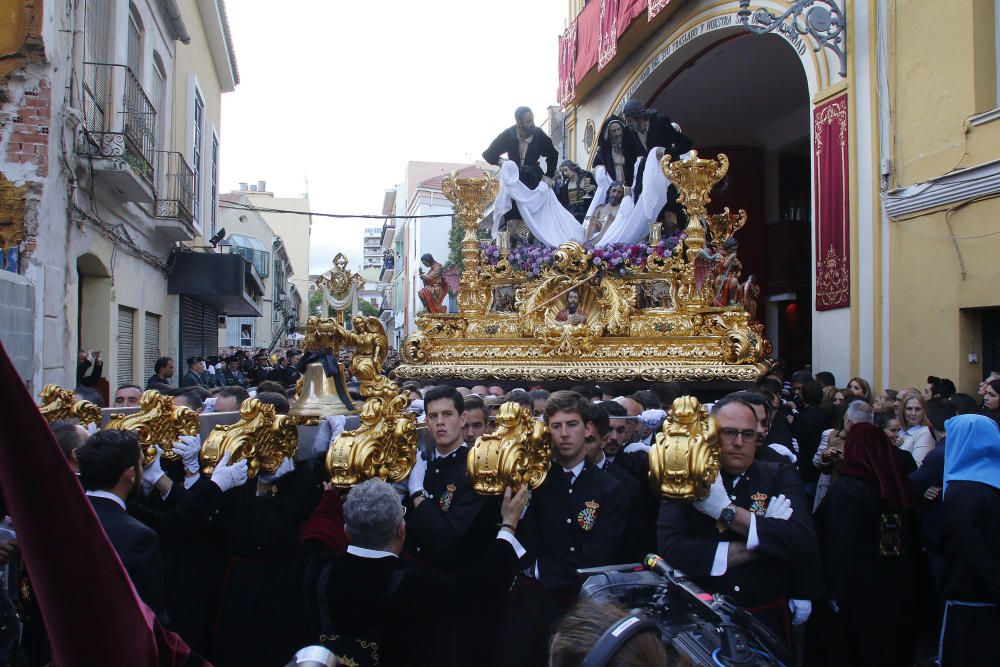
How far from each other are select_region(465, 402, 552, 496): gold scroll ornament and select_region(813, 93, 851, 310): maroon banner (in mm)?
8055

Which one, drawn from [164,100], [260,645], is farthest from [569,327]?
[164,100]

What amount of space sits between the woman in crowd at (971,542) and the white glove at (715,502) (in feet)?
4.63

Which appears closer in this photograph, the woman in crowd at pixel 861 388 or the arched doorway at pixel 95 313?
the woman in crowd at pixel 861 388

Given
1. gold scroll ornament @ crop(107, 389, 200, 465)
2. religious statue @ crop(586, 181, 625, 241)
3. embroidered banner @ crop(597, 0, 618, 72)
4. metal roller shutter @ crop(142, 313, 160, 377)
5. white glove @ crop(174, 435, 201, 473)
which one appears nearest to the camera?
gold scroll ornament @ crop(107, 389, 200, 465)

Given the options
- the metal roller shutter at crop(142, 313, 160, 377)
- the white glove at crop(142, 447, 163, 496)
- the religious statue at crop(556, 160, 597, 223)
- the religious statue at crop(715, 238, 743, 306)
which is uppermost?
the religious statue at crop(556, 160, 597, 223)

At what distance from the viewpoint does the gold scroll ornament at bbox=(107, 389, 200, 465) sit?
13.0ft

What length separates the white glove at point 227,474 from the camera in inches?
144

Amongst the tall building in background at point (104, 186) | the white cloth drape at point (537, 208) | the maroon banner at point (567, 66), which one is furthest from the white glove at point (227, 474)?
the maroon banner at point (567, 66)

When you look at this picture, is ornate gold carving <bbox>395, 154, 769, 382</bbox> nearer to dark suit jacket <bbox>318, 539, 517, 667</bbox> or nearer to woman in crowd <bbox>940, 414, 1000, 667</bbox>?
woman in crowd <bbox>940, 414, 1000, 667</bbox>

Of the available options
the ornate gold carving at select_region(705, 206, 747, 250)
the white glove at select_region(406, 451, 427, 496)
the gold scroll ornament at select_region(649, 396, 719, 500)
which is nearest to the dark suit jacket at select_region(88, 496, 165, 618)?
the white glove at select_region(406, 451, 427, 496)

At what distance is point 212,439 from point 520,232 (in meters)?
7.58

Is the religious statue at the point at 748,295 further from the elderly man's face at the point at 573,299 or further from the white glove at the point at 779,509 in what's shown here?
the white glove at the point at 779,509

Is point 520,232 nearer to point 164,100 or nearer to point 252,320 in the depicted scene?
point 164,100

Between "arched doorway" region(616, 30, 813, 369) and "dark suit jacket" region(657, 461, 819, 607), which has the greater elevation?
"arched doorway" region(616, 30, 813, 369)
